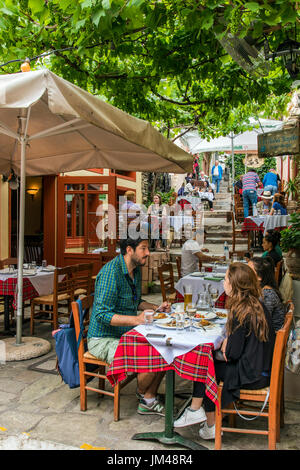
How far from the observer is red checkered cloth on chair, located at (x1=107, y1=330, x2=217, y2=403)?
8.94 feet

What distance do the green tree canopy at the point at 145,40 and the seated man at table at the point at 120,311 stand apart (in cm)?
209

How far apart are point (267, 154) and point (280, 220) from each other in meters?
4.12

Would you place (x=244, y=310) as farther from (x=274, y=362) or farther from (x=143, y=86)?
(x=143, y=86)

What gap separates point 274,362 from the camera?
104 inches

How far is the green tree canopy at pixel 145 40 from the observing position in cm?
350

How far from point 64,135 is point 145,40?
184 centimetres

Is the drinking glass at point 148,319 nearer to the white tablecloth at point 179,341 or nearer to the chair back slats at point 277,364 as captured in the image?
the white tablecloth at point 179,341

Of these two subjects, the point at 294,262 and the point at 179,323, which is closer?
the point at 179,323

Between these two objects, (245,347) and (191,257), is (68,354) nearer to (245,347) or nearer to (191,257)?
(245,347)

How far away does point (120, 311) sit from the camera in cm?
344

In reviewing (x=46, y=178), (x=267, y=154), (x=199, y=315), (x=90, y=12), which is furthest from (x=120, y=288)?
(x=46, y=178)

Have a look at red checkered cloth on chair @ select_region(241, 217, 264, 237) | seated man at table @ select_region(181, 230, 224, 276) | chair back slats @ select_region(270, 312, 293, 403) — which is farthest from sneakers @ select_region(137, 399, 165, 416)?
red checkered cloth on chair @ select_region(241, 217, 264, 237)

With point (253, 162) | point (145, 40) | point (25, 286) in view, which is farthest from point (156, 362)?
point (253, 162)

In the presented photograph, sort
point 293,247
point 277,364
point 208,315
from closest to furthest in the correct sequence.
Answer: point 277,364
point 208,315
point 293,247
